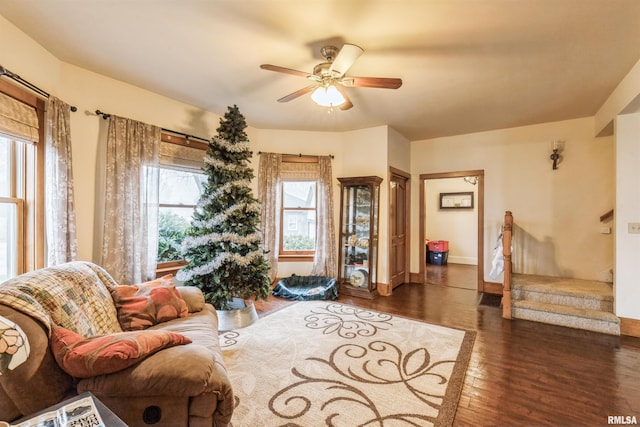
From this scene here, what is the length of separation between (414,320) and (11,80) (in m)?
4.43

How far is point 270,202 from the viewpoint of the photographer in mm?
4531

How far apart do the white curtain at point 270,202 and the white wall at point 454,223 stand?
14.5 feet

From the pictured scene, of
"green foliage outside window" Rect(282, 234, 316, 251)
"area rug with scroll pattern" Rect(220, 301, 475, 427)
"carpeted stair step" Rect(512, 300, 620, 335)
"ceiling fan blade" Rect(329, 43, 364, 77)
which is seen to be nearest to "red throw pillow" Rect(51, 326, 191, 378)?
"area rug with scroll pattern" Rect(220, 301, 475, 427)

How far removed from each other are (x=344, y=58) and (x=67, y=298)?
7.81 feet

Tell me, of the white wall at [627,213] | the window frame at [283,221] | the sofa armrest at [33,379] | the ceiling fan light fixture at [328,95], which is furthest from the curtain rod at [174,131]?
the white wall at [627,213]

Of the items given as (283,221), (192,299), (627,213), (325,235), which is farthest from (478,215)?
(192,299)

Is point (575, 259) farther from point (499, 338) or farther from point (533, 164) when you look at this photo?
point (499, 338)

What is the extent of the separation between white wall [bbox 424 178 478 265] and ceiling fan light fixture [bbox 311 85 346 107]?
5281 millimetres

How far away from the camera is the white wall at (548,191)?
3.89m

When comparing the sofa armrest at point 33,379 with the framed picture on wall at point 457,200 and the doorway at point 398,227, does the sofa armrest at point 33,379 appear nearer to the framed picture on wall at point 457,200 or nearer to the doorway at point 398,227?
the doorway at point 398,227

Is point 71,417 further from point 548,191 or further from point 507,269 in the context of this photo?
point 548,191

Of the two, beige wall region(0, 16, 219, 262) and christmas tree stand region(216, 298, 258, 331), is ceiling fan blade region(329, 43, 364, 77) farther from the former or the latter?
christmas tree stand region(216, 298, 258, 331)

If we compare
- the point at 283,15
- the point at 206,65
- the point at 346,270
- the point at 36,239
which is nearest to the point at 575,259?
the point at 346,270

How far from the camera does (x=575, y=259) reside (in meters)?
4.02
